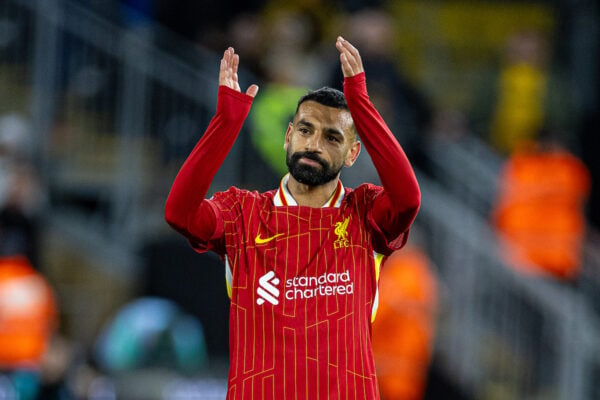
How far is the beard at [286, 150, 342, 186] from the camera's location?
14.2 ft

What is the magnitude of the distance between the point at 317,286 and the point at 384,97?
5.03 m

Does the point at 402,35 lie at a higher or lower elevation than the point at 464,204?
higher

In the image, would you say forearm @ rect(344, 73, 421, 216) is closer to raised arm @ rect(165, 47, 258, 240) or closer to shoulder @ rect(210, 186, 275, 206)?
raised arm @ rect(165, 47, 258, 240)

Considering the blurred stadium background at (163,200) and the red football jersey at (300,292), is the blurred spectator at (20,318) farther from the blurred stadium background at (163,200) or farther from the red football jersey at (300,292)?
the red football jersey at (300,292)

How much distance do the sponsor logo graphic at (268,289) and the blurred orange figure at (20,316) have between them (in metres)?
4.64

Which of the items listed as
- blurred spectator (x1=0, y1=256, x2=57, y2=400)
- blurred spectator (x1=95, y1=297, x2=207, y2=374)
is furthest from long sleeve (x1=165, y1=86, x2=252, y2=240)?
blurred spectator (x1=0, y1=256, x2=57, y2=400)

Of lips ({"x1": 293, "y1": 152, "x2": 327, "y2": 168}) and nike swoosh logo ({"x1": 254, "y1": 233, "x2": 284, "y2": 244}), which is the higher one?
lips ({"x1": 293, "y1": 152, "x2": 327, "y2": 168})

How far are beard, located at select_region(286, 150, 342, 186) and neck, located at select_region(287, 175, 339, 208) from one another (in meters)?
0.10

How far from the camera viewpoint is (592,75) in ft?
41.3

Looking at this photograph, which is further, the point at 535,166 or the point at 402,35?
the point at 402,35

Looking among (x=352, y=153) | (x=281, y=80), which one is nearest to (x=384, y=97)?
(x=281, y=80)

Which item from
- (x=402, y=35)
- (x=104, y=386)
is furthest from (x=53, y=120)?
(x=402, y=35)

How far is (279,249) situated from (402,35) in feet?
33.0

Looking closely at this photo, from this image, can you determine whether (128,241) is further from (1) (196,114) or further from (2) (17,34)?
(2) (17,34)
